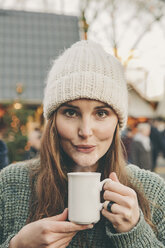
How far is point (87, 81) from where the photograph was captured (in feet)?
5.15

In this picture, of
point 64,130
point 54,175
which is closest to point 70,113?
point 64,130

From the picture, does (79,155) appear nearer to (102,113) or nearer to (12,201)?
(102,113)

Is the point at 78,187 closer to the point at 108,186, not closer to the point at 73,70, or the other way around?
the point at 108,186

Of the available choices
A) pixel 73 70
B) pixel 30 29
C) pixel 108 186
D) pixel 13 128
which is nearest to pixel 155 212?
pixel 108 186

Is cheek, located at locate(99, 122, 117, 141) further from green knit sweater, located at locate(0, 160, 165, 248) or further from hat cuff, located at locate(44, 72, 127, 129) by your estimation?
green knit sweater, located at locate(0, 160, 165, 248)

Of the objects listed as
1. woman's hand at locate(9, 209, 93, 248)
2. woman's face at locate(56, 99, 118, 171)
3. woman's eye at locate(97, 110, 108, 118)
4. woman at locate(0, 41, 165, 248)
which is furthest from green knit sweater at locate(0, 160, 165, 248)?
woman's eye at locate(97, 110, 108, 118)

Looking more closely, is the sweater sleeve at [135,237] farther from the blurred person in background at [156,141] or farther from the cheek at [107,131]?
the blurred person in background at [156,141]

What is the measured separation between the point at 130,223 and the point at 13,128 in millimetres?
8062

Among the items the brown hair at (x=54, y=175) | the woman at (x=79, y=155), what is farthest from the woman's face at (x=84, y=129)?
the brown hair at (x=54, y=175)

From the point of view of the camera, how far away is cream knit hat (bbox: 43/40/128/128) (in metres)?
1.56

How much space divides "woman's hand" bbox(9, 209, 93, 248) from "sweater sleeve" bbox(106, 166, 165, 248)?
0.21 m

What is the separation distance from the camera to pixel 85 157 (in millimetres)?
1521

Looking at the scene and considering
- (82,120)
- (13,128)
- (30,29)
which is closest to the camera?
(82,120)

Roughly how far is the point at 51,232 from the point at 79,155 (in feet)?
1.48
